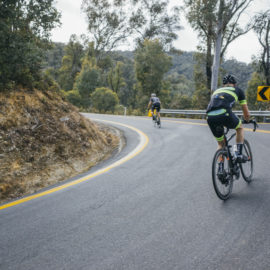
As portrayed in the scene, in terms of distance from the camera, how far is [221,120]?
14.0ft

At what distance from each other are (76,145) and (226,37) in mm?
22921

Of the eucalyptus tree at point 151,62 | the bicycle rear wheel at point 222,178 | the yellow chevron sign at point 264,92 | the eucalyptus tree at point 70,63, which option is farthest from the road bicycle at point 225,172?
the eucalyptus tree at point 70,63

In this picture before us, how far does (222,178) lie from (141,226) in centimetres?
164

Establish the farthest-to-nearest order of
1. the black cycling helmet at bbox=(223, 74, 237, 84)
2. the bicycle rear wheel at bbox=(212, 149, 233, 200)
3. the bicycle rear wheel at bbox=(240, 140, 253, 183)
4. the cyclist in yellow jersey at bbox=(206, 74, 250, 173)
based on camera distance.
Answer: the bicycle rear wheel at bbox=(240, 140, 253, 183) < the black cycling helmet at bbox=(223, 74, 237, 84) < the cyclist in yellow jersey at bbox=(206, 74, 250, 173) < the bicycle rear wheel at bbox=(212, 149, 233, 200)

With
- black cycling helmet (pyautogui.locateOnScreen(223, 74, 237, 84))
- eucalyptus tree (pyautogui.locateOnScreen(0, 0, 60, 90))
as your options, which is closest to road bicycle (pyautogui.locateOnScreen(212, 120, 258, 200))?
black cycling helmet (pyautogui.locateOnScreen(223, 74, 237, 84))

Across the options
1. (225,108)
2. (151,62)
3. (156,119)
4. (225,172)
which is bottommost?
(225,172)

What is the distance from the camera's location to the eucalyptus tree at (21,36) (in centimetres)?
721

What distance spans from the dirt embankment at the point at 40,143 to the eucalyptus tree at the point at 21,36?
56 cm

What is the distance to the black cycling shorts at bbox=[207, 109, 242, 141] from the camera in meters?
4.24

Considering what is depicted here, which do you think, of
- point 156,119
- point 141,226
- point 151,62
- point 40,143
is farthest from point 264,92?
point 151,62

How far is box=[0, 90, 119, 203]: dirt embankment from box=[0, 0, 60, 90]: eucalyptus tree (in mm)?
562

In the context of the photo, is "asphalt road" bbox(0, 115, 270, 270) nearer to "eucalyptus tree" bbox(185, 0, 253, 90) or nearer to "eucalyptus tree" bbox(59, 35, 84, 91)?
"eucalyptus tree" bbox(185, 0, 253, 90)

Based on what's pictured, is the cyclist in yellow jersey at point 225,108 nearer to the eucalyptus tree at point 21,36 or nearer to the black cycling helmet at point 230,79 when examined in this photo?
the black cycling helmet at point 230,79

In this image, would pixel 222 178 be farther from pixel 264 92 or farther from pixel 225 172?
pixel 264 92
